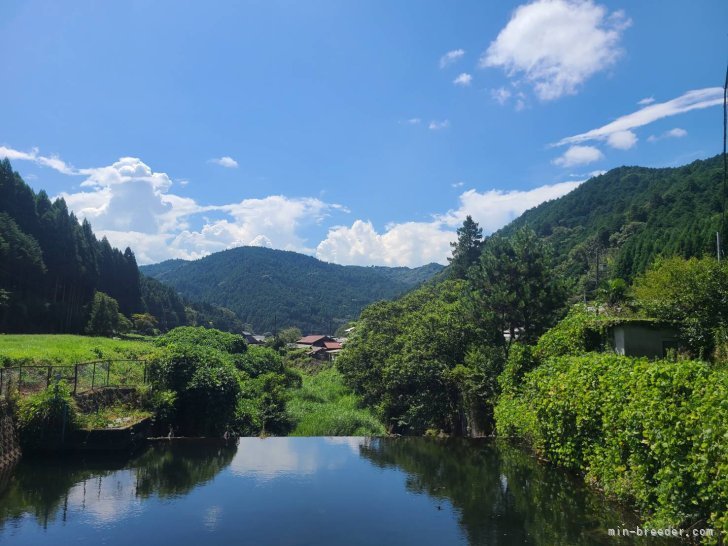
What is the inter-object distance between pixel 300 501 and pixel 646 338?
32.2 ft

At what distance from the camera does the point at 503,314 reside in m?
18.3

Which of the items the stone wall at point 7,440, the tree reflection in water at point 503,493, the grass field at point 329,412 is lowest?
the grass field at point 329,412

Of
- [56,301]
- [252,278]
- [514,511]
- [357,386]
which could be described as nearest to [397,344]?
[357,386]

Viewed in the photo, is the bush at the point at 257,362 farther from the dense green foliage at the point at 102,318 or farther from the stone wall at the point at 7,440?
the dense green foliage at the point at 102,318

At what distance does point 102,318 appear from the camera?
164 ft

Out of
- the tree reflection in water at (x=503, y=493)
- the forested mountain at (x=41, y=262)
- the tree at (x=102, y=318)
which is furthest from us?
the tree at (x=102, y=318)

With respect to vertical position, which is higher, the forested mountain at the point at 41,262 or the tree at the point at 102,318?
the forested mountain at the point at 41,262

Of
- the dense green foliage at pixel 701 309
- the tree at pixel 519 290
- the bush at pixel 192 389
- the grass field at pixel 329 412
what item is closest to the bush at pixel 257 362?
the grass field at pixel 329 412

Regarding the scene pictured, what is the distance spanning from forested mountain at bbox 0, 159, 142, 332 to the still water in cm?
3792

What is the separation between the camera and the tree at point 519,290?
17.7 metres

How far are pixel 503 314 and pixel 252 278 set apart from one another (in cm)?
17024

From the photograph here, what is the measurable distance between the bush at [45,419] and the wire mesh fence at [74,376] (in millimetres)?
519

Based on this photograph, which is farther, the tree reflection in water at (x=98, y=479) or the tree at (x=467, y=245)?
the tree at (x=467, y=245)

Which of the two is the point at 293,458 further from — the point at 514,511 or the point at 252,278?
the point at 252,278
